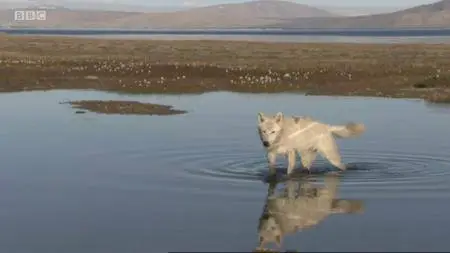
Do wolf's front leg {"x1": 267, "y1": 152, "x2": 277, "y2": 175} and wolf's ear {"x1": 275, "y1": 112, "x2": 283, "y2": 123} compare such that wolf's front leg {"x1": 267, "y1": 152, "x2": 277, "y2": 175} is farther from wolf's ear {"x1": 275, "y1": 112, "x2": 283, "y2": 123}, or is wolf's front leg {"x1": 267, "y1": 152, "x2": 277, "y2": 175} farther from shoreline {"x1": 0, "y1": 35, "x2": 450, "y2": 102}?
shoreline {"x1": 0, "y1": 35, "x2": 450, "y2": 102}

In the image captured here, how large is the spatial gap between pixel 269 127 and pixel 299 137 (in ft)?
3.25

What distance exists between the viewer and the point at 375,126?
24.4 m

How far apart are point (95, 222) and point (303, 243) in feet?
10.4

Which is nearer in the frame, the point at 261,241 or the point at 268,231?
the point at 261,241

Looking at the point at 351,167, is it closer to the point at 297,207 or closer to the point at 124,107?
the point at 297,207

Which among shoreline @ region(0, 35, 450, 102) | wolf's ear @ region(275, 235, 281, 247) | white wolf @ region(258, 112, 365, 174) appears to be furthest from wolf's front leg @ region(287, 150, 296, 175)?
shoreline @ region(0, 35, 450, 102)

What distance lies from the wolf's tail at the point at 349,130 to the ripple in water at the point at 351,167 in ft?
2.61

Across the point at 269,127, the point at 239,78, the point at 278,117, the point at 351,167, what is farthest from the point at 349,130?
the point at 239,78

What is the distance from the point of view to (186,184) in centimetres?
1544

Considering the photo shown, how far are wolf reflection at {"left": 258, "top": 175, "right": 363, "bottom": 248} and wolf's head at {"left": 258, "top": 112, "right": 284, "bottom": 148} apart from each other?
0.89 metres

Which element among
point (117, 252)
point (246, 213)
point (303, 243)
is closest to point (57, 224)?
point (117, 252)

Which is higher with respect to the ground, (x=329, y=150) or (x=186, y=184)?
(x=329, y=150)

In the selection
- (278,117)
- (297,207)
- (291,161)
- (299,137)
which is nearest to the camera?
(297,207)

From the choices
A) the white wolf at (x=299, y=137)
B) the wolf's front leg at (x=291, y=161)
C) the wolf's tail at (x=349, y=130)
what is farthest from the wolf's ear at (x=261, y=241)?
the wolf's tail at (x=349, y=130)
